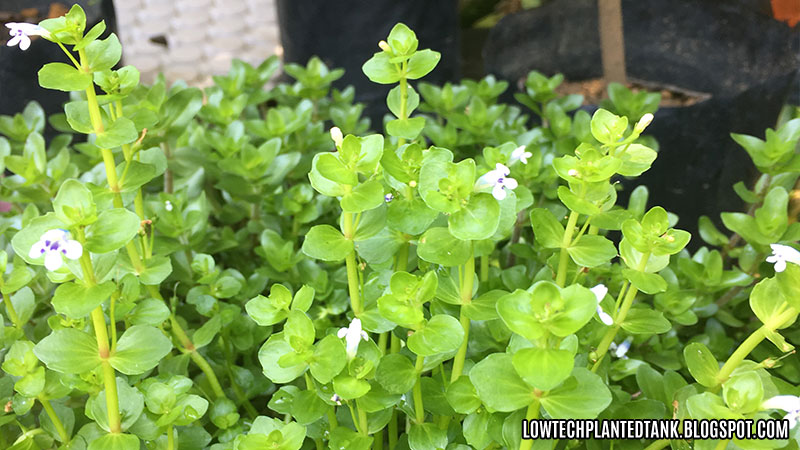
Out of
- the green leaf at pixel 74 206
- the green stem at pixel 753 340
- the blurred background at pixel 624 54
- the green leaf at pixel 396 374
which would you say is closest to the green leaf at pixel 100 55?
the green leaf at pixel 74 206

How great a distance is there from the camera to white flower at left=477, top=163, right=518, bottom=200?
18.8 inches

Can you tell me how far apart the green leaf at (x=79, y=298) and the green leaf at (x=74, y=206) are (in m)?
0.05

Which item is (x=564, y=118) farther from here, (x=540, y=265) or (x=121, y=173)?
(x=121, y=173)

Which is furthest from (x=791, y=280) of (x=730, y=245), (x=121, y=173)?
(x=121, y=173)

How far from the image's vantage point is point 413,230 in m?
0.51

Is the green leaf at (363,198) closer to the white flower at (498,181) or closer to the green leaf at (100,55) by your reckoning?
the white flower at (498,181)

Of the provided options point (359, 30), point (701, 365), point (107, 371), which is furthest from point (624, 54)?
point (107, 371)

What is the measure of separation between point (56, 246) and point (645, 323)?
0.46 meters

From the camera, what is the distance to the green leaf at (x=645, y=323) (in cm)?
56

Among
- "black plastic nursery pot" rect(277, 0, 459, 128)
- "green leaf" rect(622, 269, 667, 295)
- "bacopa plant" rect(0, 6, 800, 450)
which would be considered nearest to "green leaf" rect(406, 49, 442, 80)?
"bacopa plant" rect(0, 6, 800, 450)

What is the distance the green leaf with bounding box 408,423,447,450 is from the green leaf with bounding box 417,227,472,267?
146mm

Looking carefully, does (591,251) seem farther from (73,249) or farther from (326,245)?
(73,249)

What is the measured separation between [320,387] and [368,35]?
1.38 m

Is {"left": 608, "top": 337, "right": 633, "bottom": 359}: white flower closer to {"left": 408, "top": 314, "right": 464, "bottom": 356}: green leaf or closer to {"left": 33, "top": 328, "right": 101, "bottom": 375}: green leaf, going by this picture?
{"left": 408, "top": 314, "right": 464, "bottom": 356}: green leaf
